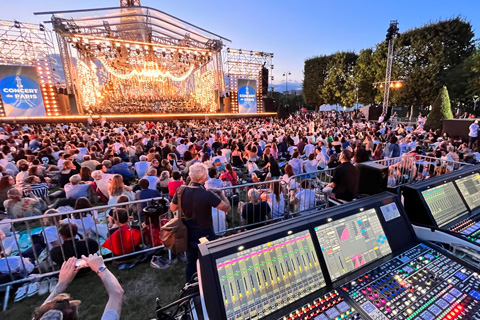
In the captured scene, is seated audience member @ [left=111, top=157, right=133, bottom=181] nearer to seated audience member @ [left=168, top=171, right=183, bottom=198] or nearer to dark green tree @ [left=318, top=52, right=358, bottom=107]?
seated audience member @ [left=168, top=171, right=183, bottom=198]

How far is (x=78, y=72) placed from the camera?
23.0 meters

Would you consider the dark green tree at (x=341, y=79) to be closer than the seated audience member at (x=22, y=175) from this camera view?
No

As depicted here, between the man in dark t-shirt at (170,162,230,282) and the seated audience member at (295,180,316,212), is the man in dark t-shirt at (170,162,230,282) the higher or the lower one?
the higher one

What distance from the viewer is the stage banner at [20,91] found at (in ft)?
62.9

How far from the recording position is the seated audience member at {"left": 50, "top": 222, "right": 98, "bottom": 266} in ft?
11.7

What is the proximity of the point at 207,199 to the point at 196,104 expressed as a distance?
1224 inches

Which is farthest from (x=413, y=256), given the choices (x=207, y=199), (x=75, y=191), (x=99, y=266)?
(x=75, y=191)

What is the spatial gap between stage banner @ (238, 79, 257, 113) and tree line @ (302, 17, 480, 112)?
15.0m

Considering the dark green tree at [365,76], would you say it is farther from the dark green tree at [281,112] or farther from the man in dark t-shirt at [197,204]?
the man in dark t-shirt at [197,204]

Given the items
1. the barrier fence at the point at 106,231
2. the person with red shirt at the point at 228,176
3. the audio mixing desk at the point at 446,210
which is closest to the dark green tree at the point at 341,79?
the person with red shirt at the point at 228,176

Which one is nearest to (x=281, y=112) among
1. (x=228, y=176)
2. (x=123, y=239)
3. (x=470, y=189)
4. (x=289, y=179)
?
(x=228, y=176)

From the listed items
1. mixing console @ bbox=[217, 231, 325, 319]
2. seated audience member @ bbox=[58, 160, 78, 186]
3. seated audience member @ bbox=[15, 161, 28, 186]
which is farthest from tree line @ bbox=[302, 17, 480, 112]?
seated audience member @ bbox=[15, 161, 28, 186]

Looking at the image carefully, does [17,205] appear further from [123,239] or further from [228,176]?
[228,176]

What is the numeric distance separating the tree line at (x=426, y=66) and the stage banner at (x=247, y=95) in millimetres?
15009
